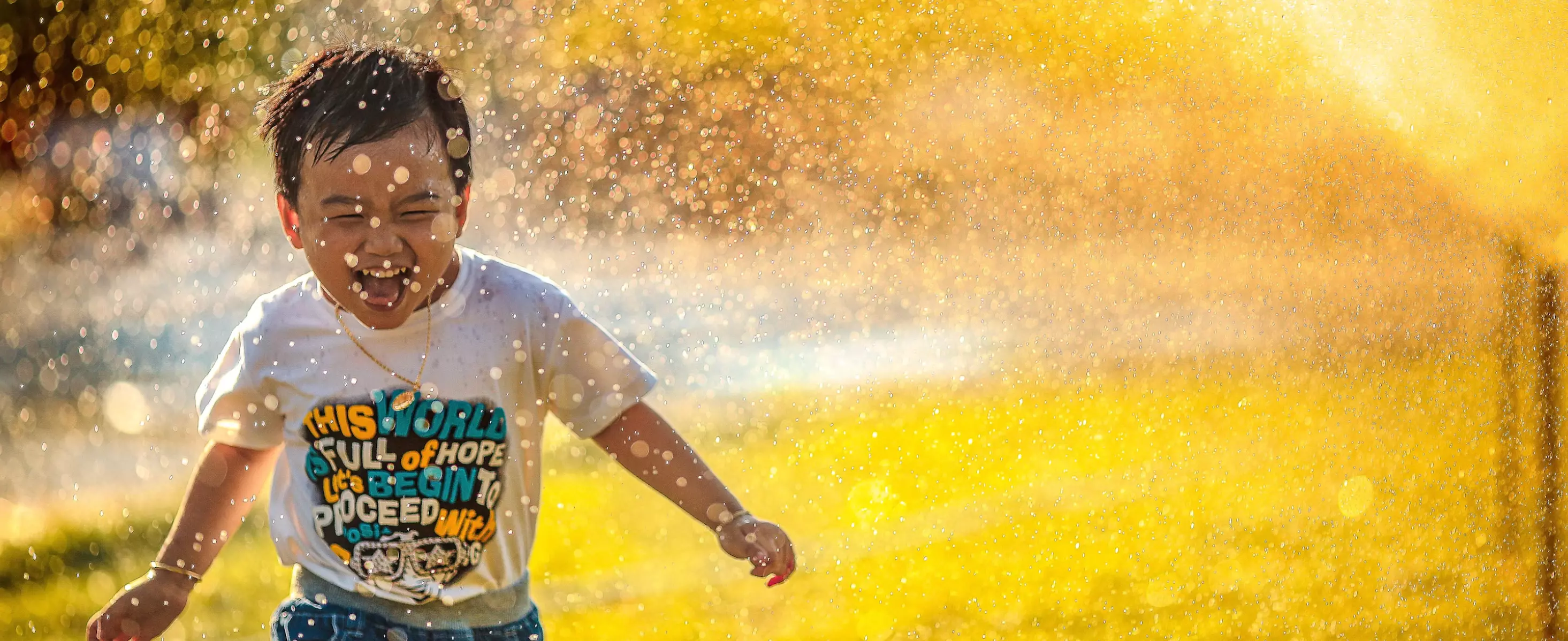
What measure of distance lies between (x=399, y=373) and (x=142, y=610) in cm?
43

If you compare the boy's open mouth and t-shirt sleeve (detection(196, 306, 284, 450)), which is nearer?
the boy's open mouth

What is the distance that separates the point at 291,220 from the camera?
175 centimetres

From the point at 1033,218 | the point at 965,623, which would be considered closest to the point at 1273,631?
the point at 965,623

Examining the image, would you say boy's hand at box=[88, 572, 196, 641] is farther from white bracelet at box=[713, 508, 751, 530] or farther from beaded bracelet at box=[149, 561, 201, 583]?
white bracelet at box=[713, 508, 751, 530]

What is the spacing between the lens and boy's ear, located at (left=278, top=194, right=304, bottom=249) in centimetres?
174

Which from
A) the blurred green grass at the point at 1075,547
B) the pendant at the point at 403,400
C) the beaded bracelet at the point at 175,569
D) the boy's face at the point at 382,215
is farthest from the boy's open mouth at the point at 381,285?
the blurred green grass at the point at 1075,547

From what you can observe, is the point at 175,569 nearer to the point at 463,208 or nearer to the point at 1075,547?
the point at 463,208

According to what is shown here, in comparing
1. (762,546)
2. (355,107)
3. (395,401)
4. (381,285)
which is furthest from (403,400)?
(762,546)

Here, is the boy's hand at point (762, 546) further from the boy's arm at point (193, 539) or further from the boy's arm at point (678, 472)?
the boy's arm at point (193, 539)

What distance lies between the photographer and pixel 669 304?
32.3 ft

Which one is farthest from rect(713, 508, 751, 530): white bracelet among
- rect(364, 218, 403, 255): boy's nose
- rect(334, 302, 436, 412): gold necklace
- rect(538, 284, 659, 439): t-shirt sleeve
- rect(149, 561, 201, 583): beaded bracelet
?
rect(149, 561, 201, 583): beaded bracelet

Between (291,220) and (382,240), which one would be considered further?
(291,220)

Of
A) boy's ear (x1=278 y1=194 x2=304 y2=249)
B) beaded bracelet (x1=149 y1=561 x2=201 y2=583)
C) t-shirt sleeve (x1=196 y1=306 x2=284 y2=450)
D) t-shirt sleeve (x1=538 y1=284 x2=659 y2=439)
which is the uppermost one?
boy's ear (x1=278 y1=194 x2=304 y2=249)

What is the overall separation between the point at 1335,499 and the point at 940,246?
5.76 m
